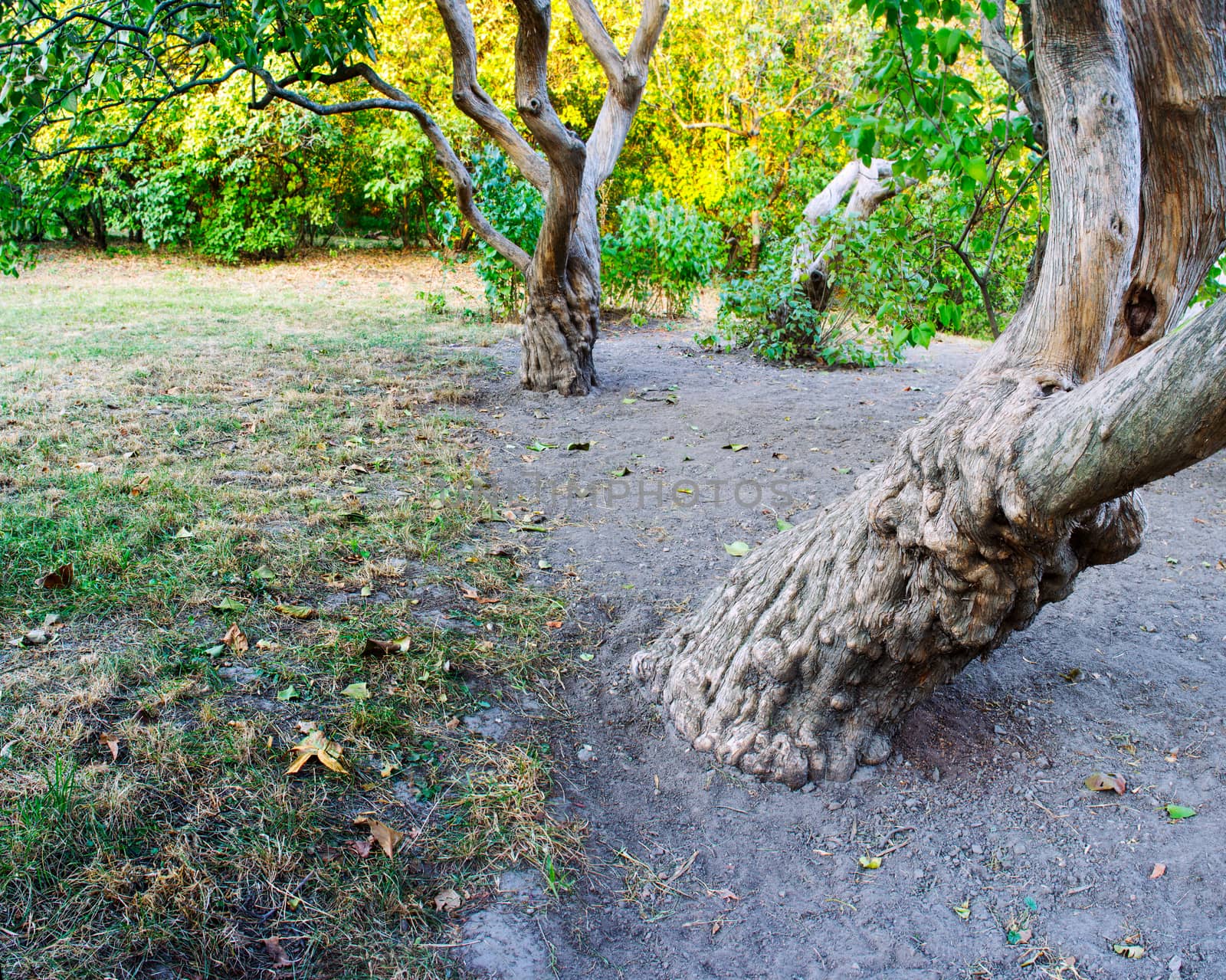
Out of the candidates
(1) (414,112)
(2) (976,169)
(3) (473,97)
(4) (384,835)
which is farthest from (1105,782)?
(1) (414,112)

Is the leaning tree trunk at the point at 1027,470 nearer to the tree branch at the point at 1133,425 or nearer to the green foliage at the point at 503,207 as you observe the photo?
the tree branch at the point at 1133,425

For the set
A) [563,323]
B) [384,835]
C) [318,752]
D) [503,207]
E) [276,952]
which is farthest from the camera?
[503,207]

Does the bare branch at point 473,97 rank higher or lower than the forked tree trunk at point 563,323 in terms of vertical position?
higher

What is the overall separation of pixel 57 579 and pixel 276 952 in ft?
6.73

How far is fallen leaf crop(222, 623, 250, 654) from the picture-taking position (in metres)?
2.97

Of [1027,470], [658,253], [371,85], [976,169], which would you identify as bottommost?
[1027,470]

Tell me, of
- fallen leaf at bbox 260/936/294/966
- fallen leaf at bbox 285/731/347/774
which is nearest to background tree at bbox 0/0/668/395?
fallen leaf at bbox 285/731/347/774

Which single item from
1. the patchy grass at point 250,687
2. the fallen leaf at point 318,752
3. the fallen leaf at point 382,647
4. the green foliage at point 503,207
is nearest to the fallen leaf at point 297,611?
the patchy grass at point 250,687

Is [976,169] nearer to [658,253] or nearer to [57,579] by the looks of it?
[57,579]

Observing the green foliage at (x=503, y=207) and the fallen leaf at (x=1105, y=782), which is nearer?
the fallen leaf at (x=1105, y=782)

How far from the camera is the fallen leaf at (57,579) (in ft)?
10.7

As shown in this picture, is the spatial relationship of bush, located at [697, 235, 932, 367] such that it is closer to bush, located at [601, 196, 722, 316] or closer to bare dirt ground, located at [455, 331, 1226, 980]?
bush, located at [601, 196, 722, 316]

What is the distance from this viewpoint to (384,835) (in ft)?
7.38

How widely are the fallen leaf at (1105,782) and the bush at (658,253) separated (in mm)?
9149
